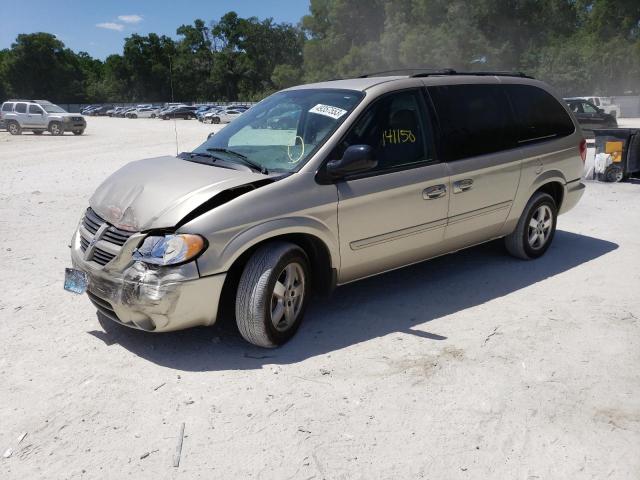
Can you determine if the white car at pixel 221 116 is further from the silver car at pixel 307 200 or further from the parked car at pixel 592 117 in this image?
the silver car at pixel 307 200

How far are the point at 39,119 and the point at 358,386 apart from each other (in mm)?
32946

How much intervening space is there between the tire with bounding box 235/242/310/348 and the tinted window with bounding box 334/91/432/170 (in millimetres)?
863

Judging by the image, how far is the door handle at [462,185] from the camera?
4926mm

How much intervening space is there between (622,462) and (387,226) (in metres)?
2.24

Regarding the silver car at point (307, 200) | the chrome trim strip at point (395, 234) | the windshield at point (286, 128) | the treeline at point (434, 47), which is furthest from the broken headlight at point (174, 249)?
the treeline at point (434, 47)

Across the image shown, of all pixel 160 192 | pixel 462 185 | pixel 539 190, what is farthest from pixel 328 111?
pixel 539 190

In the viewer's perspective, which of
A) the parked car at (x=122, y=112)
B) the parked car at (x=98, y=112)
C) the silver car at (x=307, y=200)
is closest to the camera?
the silver car at (x=307, y=200)

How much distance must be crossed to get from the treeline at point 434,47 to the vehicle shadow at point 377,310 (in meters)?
55.7

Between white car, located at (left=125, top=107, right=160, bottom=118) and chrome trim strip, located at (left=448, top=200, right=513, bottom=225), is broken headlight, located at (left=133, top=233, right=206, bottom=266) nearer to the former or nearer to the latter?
chrome trim strip, located at (left=448, top=200, right=513, bottom=225)

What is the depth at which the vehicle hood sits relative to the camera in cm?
377

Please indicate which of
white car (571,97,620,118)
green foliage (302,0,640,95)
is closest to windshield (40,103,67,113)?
white car (571,97,620,118)

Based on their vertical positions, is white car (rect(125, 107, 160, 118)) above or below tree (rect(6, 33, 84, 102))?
below

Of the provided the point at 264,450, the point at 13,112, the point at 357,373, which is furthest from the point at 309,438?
the point at 13,112

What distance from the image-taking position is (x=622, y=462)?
9.37 ft
